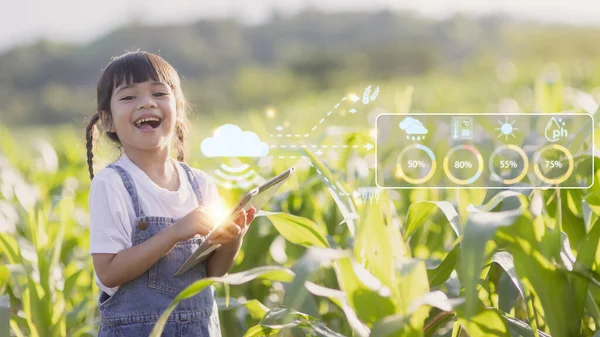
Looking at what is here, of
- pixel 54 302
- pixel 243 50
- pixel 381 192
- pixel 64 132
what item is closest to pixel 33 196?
pixel 54 302

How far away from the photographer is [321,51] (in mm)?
5582

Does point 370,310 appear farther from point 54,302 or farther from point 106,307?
point 54,302

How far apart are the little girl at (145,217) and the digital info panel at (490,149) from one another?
0.23 metres

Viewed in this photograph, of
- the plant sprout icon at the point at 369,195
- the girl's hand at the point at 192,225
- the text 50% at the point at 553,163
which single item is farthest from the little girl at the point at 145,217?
the text 50% at the point at 553,163

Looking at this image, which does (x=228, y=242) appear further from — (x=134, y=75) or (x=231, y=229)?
(x=134, y=75)

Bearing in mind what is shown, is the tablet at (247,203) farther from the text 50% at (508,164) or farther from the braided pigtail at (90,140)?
the text 50% at (508,164)

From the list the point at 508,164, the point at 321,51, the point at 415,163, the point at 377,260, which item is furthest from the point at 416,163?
the point at 321,51

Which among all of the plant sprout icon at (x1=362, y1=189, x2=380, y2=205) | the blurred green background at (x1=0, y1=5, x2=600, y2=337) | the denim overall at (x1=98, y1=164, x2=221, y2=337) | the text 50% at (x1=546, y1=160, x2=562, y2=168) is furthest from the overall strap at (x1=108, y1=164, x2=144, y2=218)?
the text 50% at (x1=546, y1=160, x2=562, y2=168)

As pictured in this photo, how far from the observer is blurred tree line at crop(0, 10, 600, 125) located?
2.35 metres

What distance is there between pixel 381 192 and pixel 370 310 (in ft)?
0.64

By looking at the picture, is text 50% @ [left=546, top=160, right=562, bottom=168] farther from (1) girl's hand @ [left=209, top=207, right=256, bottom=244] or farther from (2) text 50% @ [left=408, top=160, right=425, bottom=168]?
(1) girl's hand @ [left=209, top=207, right=256, bottom=244]

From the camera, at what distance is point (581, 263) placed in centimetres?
67

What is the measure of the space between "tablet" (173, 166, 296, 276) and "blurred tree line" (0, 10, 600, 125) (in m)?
1.17

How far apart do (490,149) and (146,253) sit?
0.42 meters
